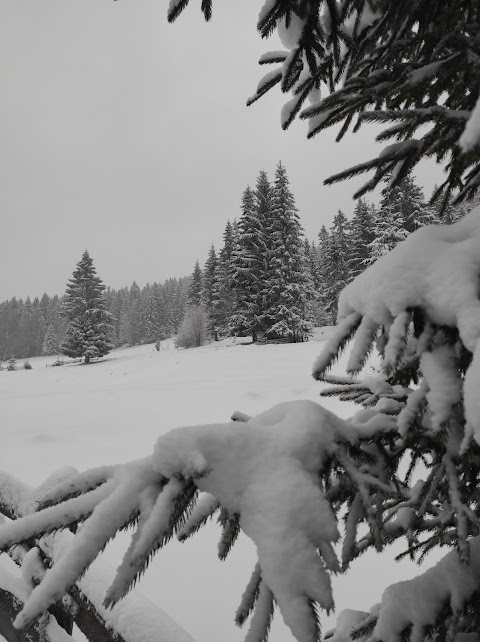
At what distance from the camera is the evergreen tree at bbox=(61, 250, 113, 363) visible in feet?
115

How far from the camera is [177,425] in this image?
22.4 ft

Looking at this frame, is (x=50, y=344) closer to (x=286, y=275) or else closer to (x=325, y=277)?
(x=325, y=277)

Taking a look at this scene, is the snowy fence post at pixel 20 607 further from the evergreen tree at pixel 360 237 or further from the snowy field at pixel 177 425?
the evergreen tree at pixel 360 237

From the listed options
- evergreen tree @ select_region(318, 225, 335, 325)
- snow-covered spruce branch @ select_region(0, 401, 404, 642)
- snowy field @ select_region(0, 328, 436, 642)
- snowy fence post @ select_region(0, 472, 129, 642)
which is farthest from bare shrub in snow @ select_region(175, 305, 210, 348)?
snow-covered spruce branch @ select_region(0, 401, 404, 642)

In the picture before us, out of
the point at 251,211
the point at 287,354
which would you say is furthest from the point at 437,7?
the point at 251,211

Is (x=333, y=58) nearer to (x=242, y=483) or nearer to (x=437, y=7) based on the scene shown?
(x=437, y=7)

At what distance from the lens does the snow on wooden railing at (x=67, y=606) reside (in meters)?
1.73

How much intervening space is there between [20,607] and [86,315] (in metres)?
36.4

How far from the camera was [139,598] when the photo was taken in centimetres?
188

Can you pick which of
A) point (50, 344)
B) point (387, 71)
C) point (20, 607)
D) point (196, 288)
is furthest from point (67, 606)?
point (50, 344)

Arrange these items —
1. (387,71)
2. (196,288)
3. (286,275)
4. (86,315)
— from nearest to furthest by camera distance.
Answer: (387,71) < (286,275) < (86,315) < (196,288)

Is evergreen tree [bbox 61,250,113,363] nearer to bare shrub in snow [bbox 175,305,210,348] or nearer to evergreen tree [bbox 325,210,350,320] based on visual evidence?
bare shrub in snow [bbox 175,305,210,348]

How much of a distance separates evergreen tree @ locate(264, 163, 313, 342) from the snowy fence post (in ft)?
85.8

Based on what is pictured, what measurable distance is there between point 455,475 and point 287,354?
15104 mm
